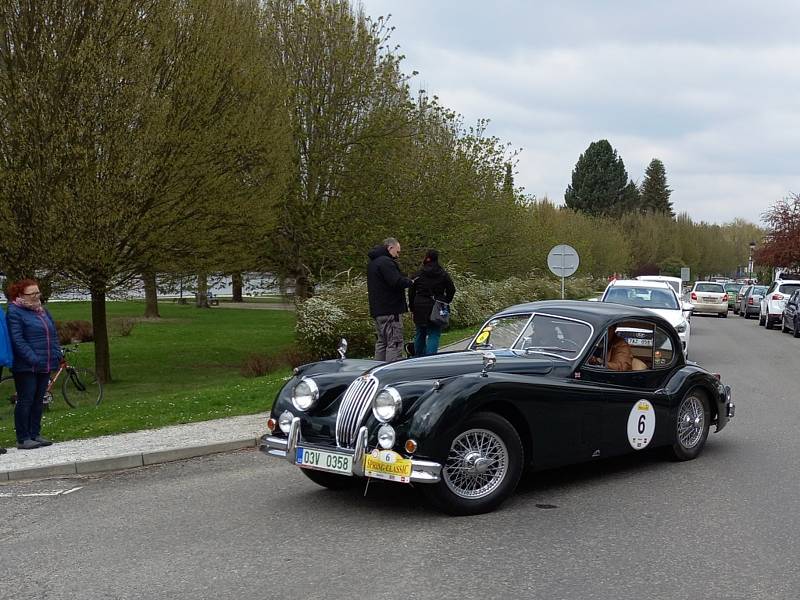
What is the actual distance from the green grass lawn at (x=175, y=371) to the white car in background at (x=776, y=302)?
1682 centimetres

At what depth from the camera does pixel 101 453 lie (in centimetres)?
834

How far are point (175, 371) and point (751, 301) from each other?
2753 centimetres

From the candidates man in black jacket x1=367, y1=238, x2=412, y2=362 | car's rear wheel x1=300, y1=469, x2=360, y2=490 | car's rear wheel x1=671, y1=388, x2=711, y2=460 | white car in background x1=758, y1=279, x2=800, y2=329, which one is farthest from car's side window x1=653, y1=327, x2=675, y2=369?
white car in background x1=758, y1=279, x2=800, y2=329

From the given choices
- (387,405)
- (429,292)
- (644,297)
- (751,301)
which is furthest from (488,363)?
(751,301)

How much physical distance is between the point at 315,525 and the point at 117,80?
12.4 metres

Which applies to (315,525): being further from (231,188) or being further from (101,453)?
(231,188)

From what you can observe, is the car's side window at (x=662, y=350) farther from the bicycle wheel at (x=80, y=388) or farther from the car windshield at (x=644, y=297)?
the car windshield at (x=644, y=297)

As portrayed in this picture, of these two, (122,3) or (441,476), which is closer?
(441,476)

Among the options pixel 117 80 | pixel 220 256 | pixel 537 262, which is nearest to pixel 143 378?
pixel 220 256

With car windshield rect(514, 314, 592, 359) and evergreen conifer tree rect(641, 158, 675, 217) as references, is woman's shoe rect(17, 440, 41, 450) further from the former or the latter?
evergreen conifer tree rect(641, 158, 675, 217)

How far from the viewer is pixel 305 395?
6.57 m

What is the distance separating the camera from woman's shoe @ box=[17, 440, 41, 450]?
29.1ft

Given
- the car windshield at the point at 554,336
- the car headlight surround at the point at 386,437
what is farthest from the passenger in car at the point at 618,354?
the car headlight surround at the point at 386,437

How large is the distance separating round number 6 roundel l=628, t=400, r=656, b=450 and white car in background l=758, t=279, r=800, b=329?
959 inches
